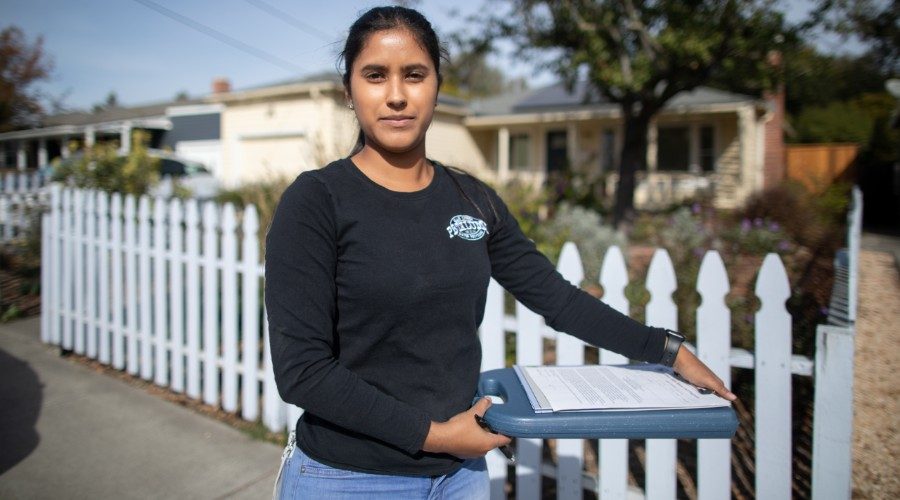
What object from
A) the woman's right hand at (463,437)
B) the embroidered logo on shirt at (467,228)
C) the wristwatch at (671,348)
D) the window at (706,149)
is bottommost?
the woman's right hand at (463,437)

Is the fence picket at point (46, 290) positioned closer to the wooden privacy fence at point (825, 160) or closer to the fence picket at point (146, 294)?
the fence picket at point (146, 294)

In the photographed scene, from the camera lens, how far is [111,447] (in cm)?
324

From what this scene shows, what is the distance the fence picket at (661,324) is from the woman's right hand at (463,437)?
1429 millimetres

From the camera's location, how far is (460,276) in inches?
51.9

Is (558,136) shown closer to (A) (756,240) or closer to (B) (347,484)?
(A) (756,240)

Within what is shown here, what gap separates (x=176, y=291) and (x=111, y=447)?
43.3 inches

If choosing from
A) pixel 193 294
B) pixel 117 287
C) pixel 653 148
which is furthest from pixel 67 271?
pixel 653 148

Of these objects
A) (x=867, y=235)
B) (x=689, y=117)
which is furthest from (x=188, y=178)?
(x=867, y=235)

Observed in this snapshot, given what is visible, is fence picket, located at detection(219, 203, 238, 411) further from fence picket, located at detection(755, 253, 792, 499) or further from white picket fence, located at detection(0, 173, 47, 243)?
white picket fence, located at detection(0, 173, 47, 243)

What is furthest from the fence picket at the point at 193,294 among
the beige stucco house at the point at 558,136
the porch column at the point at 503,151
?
the porch column at the point at 503,151

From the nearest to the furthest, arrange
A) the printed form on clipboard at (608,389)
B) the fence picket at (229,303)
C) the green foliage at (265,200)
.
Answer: the printed form on clipboard at (608,389)
the fence picket at (229,303)
the green foliage at (265,200)

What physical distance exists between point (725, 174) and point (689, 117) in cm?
191

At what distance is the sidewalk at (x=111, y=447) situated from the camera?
288 centimetres

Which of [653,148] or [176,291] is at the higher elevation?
[653,148]
